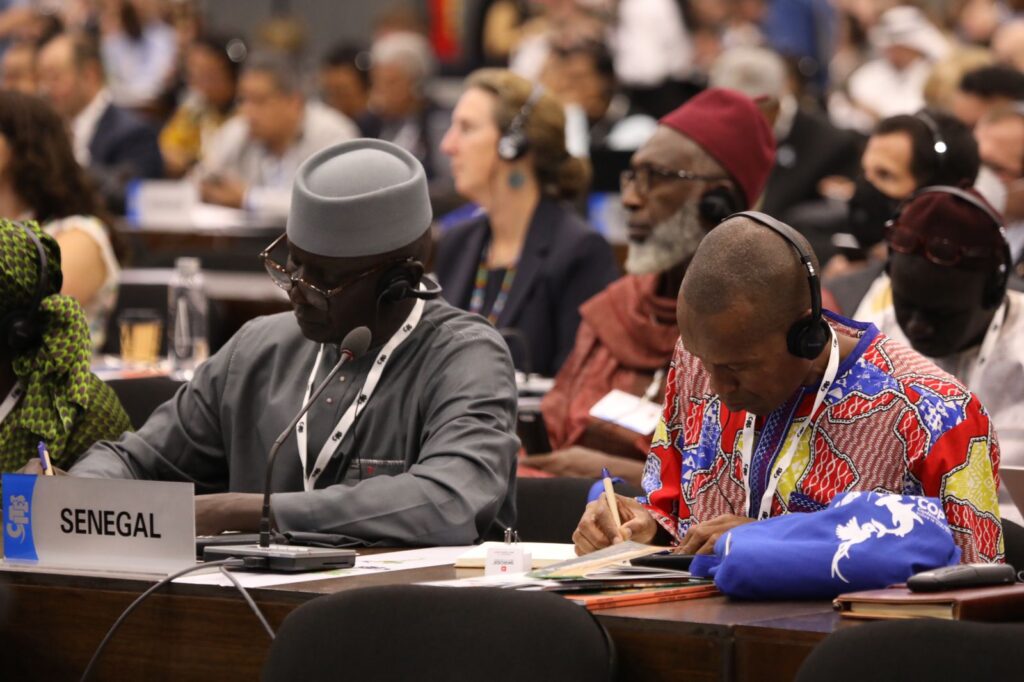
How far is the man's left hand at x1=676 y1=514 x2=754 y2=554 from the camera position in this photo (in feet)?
8.43

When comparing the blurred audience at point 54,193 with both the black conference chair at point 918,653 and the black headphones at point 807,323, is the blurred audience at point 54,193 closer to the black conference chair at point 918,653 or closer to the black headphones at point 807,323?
the black headphones at point 807,323

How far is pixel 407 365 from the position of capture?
3.15m

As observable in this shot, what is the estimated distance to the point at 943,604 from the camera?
2.11 metres

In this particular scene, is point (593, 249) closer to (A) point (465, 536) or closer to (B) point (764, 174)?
(B) point (764, 174)

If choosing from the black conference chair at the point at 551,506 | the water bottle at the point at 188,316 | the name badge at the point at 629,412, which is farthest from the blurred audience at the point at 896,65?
the black conference chair at the point at 551,506

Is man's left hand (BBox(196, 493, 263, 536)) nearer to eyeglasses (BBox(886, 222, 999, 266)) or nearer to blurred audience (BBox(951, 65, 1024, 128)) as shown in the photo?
eyeglasses (BBox(886, 222, 999, 266))

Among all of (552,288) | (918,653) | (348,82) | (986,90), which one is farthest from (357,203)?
(348,82)

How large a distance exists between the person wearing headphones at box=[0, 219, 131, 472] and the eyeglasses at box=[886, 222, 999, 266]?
1688 millimetres

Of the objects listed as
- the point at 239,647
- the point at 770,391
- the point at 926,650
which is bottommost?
the point at 239,647

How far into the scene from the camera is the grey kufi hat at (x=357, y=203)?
Result: 3.08 m

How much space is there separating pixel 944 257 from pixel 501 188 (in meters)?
2.36

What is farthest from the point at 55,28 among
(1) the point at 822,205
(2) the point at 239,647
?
(2) the point at 239,647

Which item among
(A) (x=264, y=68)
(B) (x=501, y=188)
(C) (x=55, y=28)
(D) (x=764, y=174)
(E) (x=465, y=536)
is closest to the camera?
(E) (x=465, y=536)

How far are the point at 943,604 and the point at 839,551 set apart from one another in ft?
0.81
